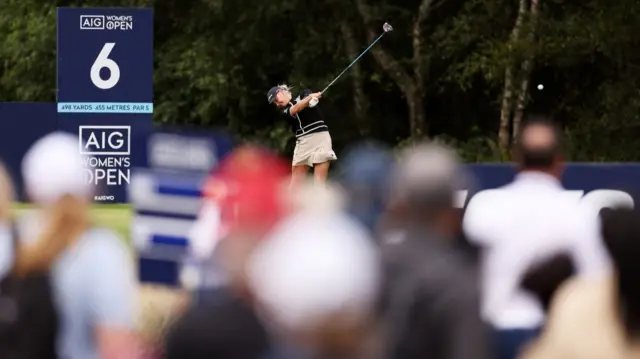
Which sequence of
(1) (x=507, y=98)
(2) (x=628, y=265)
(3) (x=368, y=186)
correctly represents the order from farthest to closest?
1. (1) (x=507, y=98)
2. (3) (x=368, y=186)
3. (2) (x=628, y=265)

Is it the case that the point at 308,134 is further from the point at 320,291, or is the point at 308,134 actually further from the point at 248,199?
the point at 320,291

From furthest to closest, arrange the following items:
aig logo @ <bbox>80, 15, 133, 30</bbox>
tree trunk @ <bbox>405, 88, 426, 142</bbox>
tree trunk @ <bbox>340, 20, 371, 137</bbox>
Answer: tree trunk @ <bbox>340, 20, 371, 137</bbox> → tree trunk @ <bbox>405, 88, 426, 142</bbox> → aig logo @ <bbox>80, 15, 133, 30</bbox>

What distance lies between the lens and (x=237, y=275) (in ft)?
12.0

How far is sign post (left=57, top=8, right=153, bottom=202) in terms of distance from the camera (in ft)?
63.7

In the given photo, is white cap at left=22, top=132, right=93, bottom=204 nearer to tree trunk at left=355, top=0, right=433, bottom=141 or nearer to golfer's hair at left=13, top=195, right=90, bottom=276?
golfer's hair at left=13, top=195, right=90, bottom=276

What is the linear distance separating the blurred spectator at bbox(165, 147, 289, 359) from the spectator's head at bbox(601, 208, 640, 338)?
870mm

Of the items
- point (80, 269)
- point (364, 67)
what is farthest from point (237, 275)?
point (364, 67)

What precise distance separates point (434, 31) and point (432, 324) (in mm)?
27457

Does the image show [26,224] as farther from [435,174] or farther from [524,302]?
[524,302]

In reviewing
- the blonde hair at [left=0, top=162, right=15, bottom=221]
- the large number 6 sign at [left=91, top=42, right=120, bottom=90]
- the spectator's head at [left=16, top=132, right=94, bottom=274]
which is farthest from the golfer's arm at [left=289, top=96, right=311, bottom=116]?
the spectator's head at [left=16, top=132, right=94, bottom=274]

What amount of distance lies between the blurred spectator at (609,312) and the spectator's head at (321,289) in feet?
2.96

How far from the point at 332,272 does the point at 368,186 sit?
2.21m

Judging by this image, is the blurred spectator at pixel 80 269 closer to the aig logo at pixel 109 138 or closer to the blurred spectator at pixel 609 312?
the blurred spectator at pixel 609 312

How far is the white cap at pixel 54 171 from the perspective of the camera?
14.6ft
